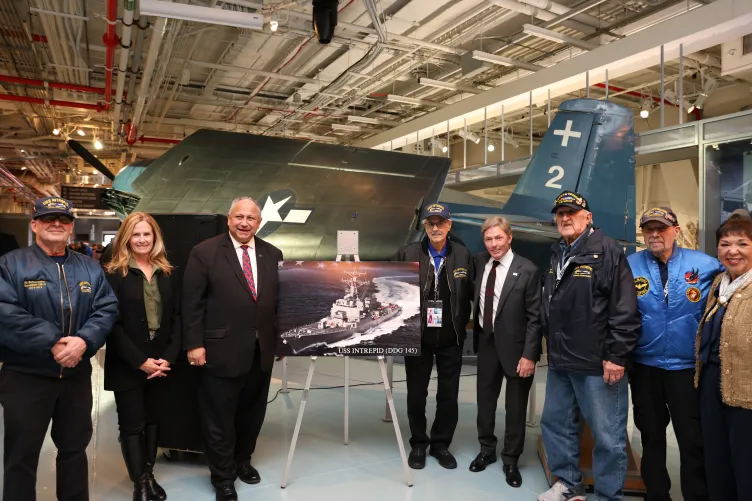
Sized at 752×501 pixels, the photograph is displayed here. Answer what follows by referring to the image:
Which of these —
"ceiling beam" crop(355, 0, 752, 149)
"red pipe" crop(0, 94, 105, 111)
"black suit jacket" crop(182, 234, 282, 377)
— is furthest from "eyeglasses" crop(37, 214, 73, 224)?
"red pipe" crop(0, 94, 105, 111)

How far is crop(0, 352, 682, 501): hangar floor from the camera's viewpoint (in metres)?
2.85

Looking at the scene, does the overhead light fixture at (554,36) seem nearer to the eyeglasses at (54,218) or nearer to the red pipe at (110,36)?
the red pipe at (110,36)

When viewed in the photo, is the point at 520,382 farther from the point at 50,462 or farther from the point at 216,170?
the point at 216,170

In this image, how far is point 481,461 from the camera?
320 centimetres

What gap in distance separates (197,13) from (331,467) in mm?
4254

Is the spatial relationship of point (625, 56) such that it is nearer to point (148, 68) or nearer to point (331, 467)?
point (331, 467)

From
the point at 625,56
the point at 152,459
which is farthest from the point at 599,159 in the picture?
the point at 152,459

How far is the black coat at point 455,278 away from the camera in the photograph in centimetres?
323

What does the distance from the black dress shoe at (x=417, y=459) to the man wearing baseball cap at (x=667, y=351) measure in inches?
48.8

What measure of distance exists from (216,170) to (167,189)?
546 mm

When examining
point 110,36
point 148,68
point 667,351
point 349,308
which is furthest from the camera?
point 148,68

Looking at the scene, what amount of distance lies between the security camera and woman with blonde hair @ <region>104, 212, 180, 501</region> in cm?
268

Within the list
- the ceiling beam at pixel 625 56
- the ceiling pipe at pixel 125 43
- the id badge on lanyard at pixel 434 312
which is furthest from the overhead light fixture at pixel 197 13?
the ceiling beam at pixel 625 56

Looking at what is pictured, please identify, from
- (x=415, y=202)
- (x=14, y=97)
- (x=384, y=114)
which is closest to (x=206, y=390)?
(x=415, y=202)
